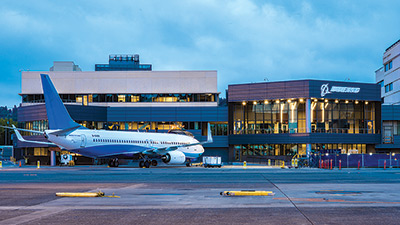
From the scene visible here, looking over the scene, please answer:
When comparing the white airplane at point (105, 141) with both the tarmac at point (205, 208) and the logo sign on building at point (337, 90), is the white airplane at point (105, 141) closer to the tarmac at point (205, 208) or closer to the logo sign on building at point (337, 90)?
the tarmac at point (205, 208)

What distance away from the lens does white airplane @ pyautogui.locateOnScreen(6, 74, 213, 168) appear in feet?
137

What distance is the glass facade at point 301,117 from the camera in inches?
2977

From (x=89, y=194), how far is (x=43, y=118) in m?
57.4

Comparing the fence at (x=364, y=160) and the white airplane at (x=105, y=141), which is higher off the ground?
the white airplane at (x=105, y=141)

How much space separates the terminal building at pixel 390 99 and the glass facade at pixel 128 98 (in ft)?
100

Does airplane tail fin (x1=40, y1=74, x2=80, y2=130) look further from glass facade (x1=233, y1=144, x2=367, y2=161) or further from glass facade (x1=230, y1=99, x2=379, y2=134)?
glass facade (x1=233, y1=144, x2=367, y2=161)

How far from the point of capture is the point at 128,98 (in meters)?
83.9

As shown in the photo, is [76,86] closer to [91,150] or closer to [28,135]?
[28,135]

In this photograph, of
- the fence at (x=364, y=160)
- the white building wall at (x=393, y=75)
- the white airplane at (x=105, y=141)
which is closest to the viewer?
the white airplane at (x=105, y=141)

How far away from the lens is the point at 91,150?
4694 centimetres

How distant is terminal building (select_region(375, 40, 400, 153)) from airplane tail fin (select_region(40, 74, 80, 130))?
5611 cm

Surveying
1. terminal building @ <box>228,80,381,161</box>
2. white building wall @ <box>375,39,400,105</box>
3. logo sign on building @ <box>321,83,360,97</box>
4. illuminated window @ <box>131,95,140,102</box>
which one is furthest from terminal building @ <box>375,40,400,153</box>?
illuminated window @ <box>131,95,140,102</box>

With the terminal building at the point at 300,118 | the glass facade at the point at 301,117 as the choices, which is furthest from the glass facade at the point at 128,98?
the glass facade at the point at 301,117

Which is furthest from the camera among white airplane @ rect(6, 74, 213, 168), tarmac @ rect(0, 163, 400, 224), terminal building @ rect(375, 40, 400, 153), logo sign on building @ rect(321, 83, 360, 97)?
terminal building @ rect(375, 40, 400, 153)
